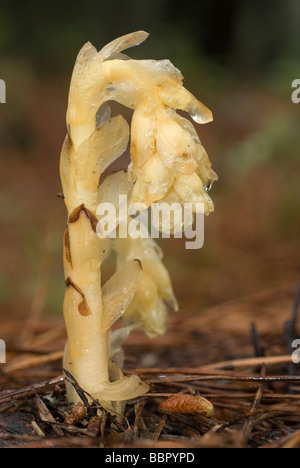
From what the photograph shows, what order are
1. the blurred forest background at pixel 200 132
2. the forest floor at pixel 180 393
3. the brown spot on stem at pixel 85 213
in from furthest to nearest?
the blurred forest background at pixel 200 132, the brown spot on stem at pixel 85 213, the forest floor at pixel 180 393

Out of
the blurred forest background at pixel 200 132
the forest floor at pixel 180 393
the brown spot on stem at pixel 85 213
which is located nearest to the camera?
the forest floor at pixel 180 393

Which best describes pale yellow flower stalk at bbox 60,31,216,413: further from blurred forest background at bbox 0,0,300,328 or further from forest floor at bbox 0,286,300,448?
blurred forest background at bbox 0,0,300,328

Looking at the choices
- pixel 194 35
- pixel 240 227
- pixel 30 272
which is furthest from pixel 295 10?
pixel 30 272

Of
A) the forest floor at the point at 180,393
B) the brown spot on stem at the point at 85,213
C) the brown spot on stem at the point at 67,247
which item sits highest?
the brown spot on stem at the point at 85,213

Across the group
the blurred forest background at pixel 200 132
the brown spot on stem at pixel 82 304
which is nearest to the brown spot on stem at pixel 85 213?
the brown spot on stem at pixel 82 304

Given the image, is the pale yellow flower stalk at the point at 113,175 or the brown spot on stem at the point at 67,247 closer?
the pale yellow flower stalk at the point at 113,175

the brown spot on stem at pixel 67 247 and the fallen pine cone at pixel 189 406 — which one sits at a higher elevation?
the brown spot on stem at pixel 67 247

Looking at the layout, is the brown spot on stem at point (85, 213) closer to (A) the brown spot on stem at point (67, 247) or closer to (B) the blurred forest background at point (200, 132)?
(A) the brown spot on stem at point (67, 247)
